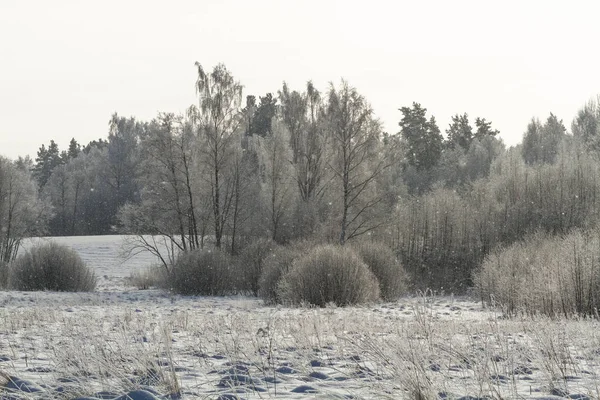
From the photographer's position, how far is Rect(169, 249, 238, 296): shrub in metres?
27.3

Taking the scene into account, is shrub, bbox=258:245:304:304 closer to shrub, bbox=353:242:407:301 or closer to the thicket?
shrub, bbox=353:242:407:301

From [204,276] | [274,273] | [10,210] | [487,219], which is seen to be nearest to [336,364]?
[274,273]

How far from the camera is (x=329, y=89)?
31469 millimetres

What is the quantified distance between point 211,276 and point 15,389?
22392 millimetres

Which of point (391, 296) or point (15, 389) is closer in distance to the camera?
point (15, 389)

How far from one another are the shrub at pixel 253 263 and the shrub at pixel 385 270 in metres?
5.33

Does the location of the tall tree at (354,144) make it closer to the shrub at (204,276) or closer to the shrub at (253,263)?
the shrub at (253,263)

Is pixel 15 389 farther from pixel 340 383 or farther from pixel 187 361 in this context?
pixel 340 383

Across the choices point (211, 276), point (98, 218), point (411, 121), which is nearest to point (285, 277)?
point (211, 276)

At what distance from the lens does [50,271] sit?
2773cm

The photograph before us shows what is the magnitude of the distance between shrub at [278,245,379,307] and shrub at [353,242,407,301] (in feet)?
9.59

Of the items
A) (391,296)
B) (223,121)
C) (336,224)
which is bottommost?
(391,296)

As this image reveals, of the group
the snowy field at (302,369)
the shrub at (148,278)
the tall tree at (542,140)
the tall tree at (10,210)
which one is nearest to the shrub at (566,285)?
the snowy field at (302,369)

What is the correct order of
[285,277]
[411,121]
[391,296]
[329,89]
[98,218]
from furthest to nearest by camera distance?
[411,121], [98,218], [329,89], [391,296], [285,277]
